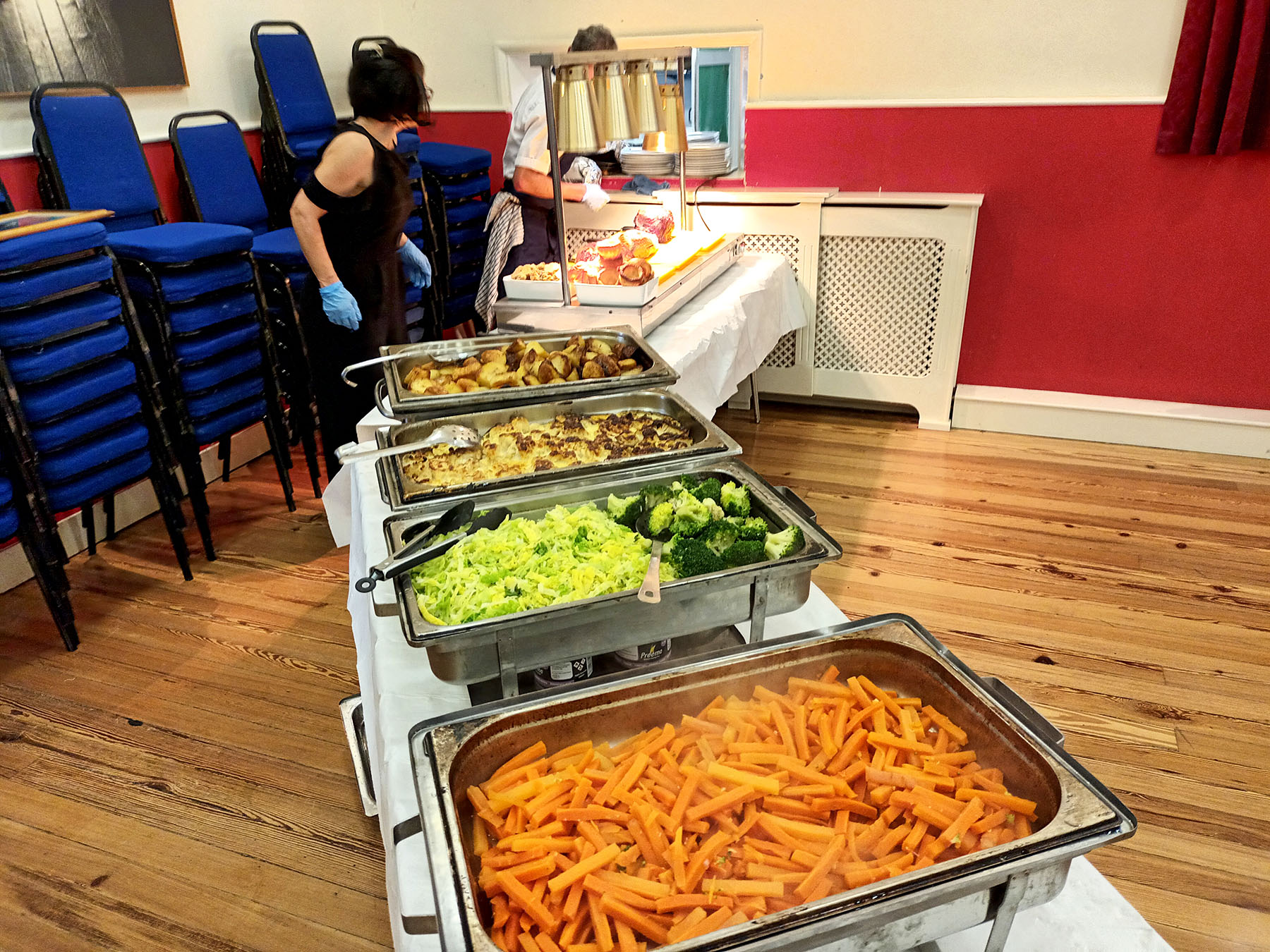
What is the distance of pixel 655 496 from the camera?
1274 millimetres

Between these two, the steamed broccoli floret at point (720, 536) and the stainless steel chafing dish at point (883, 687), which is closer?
the stainless steel chafing dish at point (883, 687)

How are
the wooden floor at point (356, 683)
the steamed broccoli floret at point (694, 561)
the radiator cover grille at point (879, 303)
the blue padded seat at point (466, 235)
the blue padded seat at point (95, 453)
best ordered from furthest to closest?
the blue padded seat at point (466, 235)
the radiator cover grille at point (879, 303)
the blue padded seat at point (95, 453)
the wooden floor at point (356, 683)
the steamed broccoli floret at point (694, 561)

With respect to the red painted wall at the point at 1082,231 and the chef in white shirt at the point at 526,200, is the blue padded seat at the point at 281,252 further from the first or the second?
the chef in white shirt at the point at 526,200

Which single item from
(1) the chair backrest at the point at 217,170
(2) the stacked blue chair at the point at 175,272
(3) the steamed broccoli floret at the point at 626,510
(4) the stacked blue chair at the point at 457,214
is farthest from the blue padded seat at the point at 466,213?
(3) the steamed broccoli floret at the point at 626,510

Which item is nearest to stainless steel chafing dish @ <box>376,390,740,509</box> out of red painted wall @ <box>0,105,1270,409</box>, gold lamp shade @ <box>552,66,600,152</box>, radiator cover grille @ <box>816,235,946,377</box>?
gold lamp shade @ <box>552,66,600,152</box>

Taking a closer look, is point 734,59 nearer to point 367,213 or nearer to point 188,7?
point 188,7

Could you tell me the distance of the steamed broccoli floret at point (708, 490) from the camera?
1264 millimetres

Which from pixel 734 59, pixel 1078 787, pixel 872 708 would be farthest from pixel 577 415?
pixel 734 59

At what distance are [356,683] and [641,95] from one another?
181cm

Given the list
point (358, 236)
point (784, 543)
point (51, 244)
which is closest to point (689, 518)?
point (784, 543)

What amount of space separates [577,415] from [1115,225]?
Answer: 284 cm

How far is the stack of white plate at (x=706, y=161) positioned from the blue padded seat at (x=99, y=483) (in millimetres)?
2581

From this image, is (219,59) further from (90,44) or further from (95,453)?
(95,453)

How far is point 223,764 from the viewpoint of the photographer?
2006mm
